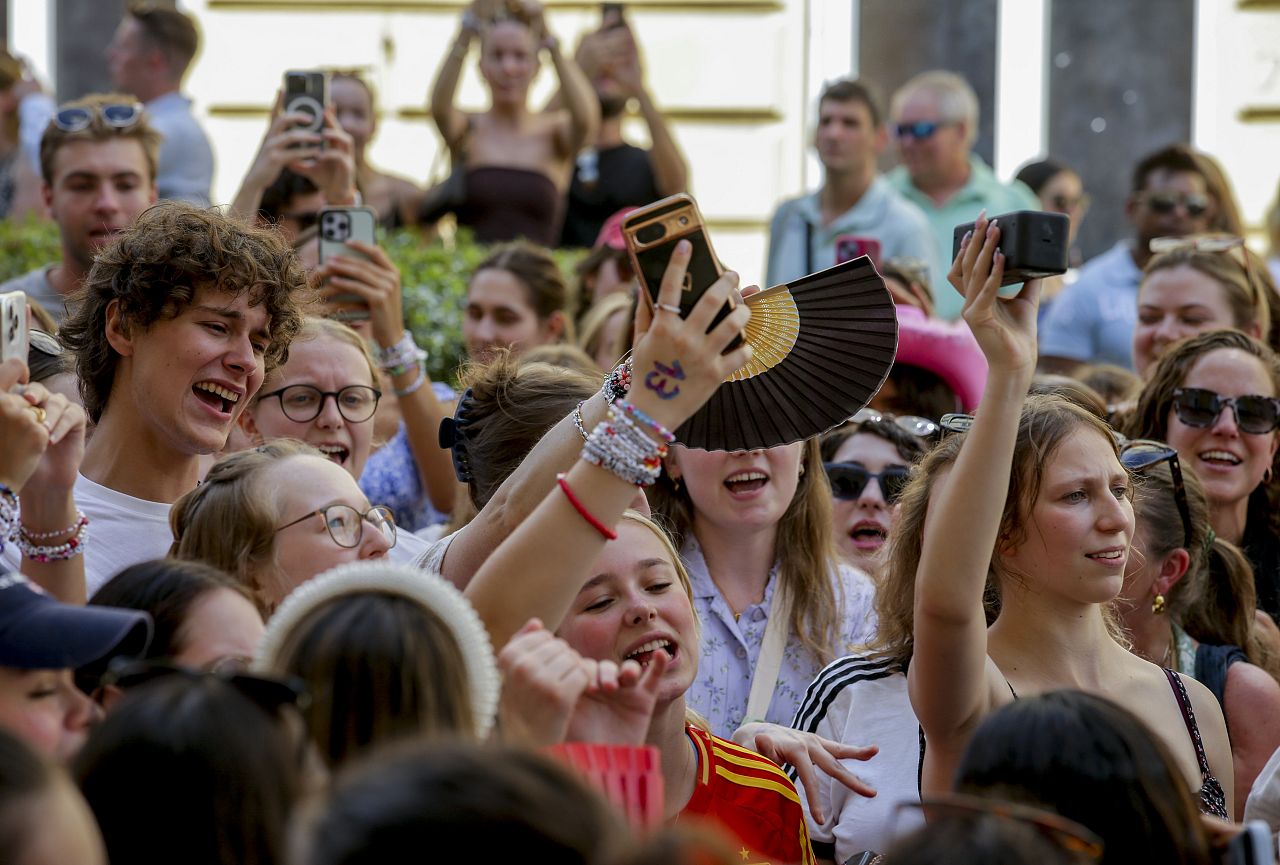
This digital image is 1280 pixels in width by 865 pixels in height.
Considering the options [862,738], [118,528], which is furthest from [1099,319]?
[118,528]

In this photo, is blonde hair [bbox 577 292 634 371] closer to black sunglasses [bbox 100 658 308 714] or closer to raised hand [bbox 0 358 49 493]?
raised hand [bbox 0 358 49 493]

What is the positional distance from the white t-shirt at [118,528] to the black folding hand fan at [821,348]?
4.51ft

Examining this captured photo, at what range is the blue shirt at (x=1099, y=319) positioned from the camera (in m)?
7.24

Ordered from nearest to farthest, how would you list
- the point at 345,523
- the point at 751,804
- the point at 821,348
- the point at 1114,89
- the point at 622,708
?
the point at 622,708 → the point at 821,348 → the point at 751,804 → the point at 345,523 → the point at 1114,89

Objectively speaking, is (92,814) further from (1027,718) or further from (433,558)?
(433,558)

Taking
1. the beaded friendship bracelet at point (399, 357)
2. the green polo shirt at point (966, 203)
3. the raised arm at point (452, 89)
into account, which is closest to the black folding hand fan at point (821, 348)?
Answer: the beaded friendship bracelet at point (399, 357)

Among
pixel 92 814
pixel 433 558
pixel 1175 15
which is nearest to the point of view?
pixel 92 814

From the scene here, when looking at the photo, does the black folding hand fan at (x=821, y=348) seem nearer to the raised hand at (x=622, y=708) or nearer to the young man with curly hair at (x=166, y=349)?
the raised hand at (x=622, y=708)

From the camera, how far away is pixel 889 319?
10.2 feet

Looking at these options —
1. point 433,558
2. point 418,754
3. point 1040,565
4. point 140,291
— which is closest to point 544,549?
point 433,558

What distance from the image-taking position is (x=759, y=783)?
3.43 meters

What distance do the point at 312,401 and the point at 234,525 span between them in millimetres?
1265

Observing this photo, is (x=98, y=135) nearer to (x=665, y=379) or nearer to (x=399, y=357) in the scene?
(x=399, y=357)

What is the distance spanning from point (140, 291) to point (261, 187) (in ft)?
5.51
